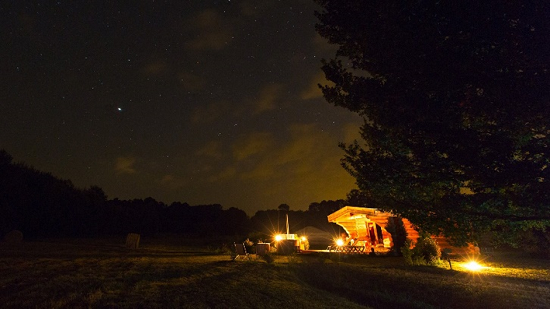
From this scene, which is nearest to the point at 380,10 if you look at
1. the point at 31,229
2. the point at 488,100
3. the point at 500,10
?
the point at 500,10

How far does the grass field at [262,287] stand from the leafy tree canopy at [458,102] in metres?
3.70

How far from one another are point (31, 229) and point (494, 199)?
52561mm

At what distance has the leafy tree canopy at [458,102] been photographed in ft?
19.0

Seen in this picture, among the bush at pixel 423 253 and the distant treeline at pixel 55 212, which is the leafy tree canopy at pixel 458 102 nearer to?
the bush at pixel 423 253

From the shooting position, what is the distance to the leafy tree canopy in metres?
5.80

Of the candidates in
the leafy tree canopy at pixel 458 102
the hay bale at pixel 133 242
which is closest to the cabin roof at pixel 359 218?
the leafy tree canopy at pixel 458 102

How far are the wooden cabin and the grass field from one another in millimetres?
6941

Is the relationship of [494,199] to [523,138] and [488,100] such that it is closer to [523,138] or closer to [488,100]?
[523,138]

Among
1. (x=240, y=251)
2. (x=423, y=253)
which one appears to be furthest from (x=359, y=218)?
(x=240, y=251)

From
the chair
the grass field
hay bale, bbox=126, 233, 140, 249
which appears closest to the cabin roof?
the grass field

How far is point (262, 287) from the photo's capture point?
10.0 m

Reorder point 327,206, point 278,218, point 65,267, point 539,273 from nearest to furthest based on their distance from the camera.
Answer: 1. point 65,267
2. point 539,273
3. point 278,218
4. point 327,206

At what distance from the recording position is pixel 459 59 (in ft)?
20.1

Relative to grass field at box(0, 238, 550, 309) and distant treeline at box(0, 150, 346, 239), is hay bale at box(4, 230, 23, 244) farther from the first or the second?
grass field at box(0, 238, 550, 309)
